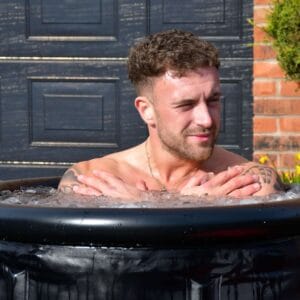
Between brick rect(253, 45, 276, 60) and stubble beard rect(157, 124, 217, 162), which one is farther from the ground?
brick rect(253, 45, 276, 60)

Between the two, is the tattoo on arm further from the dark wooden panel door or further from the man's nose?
the dark wooden panel door

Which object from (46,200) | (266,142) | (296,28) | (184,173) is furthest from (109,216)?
(266,142)

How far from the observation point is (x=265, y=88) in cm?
625

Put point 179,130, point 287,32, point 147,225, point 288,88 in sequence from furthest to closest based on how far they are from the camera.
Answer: point 288,88 → point 287,32 → point 179,130 → point 147,225

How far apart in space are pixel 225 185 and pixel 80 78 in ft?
13.2

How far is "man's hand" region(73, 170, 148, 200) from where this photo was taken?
2.84 meters

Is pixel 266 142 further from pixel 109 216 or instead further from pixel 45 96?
pixel 109 216

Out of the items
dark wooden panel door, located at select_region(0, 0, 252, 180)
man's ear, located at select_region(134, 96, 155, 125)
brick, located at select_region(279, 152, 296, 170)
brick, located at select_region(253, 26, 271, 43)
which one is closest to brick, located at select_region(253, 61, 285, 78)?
brick, located at select_region(253, 26, 271, 43)

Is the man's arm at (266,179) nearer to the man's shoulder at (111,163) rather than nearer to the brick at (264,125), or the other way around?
the man's shoulder at (111,163)

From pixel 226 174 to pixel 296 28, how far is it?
8.59ft

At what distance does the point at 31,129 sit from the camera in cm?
677

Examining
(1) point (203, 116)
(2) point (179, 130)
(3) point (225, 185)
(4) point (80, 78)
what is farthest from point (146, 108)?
(4) point (80, 78)

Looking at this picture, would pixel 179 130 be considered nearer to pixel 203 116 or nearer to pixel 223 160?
pixel 203 116

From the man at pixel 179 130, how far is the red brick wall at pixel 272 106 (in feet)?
9.86
